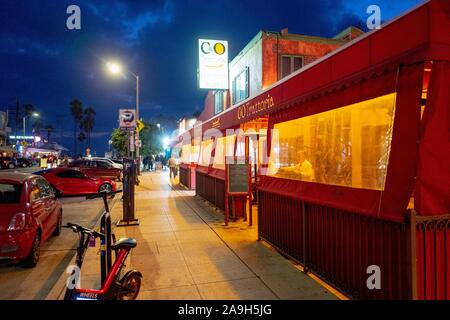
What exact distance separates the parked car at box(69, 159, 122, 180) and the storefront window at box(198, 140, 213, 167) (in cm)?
938

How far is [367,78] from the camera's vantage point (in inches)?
150

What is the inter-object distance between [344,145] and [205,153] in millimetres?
9493

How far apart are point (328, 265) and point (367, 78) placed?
8.34ft

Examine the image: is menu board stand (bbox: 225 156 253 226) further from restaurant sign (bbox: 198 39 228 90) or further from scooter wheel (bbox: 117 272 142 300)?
restaurant sign (bbox: 198 39 228 90)

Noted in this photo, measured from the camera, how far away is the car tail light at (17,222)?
5.28m

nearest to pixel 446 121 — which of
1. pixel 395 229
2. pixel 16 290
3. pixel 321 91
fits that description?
pixel 395 229

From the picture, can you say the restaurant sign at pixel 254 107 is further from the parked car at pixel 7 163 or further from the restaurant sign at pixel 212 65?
the parked car at pixel 7 163

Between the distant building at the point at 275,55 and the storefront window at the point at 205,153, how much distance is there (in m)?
3.63

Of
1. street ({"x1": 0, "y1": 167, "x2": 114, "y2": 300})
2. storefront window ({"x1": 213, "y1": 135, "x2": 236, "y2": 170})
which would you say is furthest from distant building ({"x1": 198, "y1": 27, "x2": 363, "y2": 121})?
street ({"x1": 0, "y1": 167, "x2": 114, "y2": 300})

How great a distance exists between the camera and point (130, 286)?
4199 mm

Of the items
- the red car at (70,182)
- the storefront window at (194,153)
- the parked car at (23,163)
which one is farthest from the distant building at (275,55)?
the parked car at (23,163)

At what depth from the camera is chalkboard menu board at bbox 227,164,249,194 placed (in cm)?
836

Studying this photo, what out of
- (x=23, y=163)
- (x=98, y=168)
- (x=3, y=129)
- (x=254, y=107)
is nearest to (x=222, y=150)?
(x=254, y=107)

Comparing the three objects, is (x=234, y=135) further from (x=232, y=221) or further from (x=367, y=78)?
(x=367, y=78)
